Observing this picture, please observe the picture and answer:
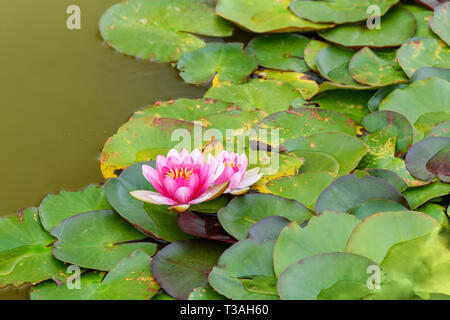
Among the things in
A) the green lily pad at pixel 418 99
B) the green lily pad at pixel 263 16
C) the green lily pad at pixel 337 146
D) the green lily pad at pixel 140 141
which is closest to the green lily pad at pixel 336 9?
the green lily pad at pixel 263 16

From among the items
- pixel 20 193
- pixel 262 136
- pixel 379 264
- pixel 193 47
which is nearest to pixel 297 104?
pixel 262 136

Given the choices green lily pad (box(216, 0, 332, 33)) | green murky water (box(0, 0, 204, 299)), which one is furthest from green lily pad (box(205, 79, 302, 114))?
green lily pad (box(216, 0, 332, 33))

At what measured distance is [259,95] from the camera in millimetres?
2145

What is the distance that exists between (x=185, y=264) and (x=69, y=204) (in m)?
0.49

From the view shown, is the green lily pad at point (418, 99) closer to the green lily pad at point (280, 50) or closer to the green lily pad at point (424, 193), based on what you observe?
the green lily pad at point (424, 193)

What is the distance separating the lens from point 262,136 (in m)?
1.87

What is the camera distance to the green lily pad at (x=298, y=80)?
2195mm

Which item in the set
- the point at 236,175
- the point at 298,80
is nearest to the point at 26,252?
the point at 236,175

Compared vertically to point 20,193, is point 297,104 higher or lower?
higher

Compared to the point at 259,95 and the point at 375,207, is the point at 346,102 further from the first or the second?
the point at 375,207

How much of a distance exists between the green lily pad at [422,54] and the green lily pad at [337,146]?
0.60 meters

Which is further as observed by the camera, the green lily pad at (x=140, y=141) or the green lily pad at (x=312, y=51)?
the green lily pad at (x=312, y=51)

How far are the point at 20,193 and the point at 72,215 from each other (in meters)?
0.33
